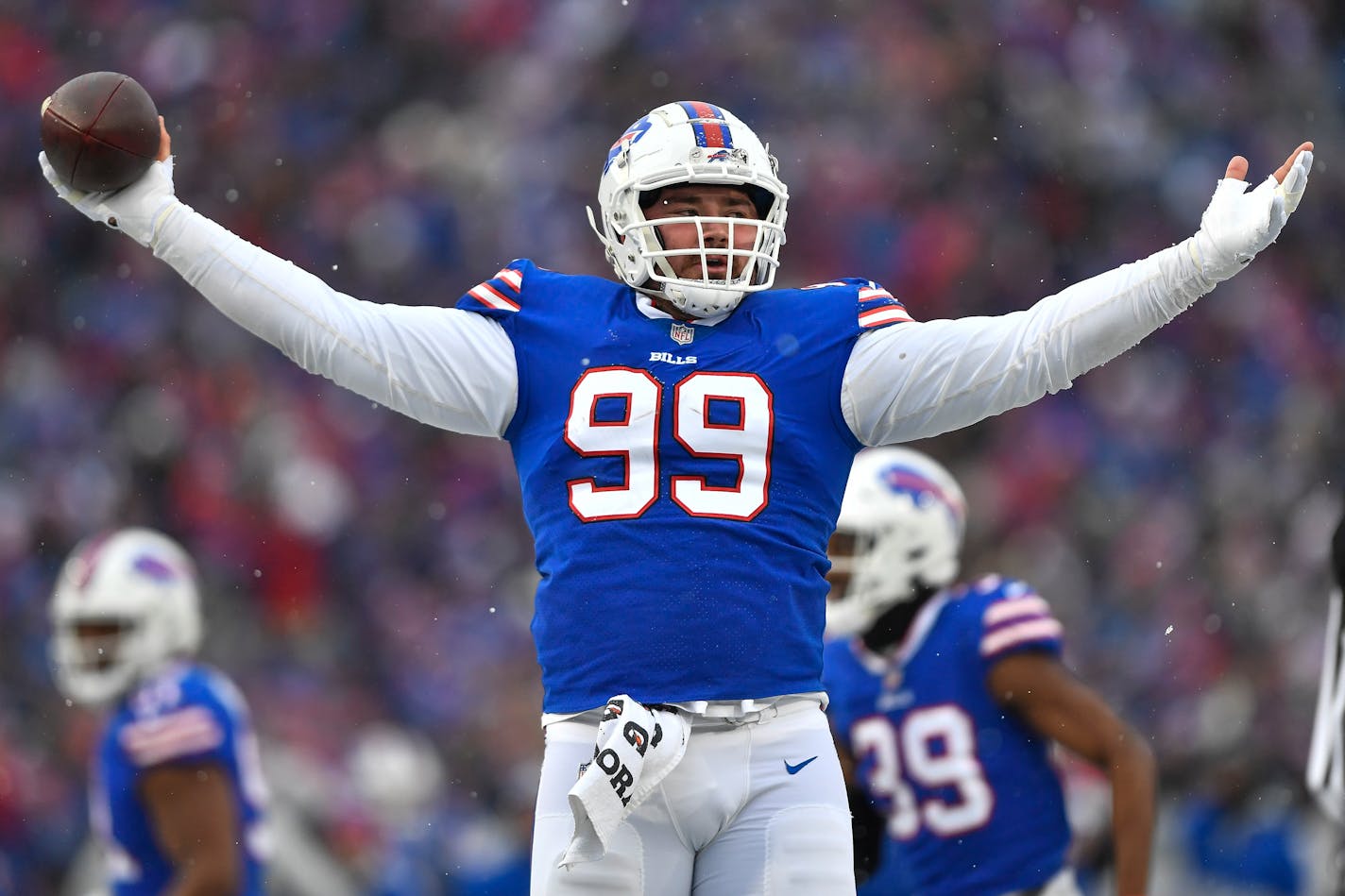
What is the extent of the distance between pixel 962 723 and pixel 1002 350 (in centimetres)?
200

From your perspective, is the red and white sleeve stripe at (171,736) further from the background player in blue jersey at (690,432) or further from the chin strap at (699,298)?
the chin strap at (699,298)

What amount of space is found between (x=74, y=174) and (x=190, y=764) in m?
2.54

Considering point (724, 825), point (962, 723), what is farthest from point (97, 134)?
point (962, 723)

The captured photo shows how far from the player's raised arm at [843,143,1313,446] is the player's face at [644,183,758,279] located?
0.91 ft

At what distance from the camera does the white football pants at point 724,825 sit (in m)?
2.89

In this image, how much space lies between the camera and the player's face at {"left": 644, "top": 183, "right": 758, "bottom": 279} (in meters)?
3.12

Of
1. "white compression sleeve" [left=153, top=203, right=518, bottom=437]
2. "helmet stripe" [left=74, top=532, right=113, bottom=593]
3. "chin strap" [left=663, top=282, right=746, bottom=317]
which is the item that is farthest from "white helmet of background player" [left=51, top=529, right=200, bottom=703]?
"chin strap" [left=663, top=282, right=746, bottom=317]

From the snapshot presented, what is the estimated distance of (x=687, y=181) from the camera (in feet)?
10.5

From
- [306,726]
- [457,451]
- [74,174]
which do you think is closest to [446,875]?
[306,726]

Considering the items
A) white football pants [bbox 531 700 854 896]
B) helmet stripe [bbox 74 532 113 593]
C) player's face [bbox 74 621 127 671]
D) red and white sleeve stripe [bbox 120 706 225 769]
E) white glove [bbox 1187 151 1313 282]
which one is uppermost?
white glove [bbox 1187 151 1313 282]

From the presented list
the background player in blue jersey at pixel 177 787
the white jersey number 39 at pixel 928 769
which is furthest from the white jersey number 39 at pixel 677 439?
the background player in blue jersey at pixel 177 787

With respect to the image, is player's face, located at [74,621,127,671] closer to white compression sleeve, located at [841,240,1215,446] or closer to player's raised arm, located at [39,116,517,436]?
player's raised arm, located at [39,116,517,436]

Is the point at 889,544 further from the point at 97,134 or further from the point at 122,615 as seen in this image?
the point at 97,134

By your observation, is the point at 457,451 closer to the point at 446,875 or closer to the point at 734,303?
the point at 446,875
